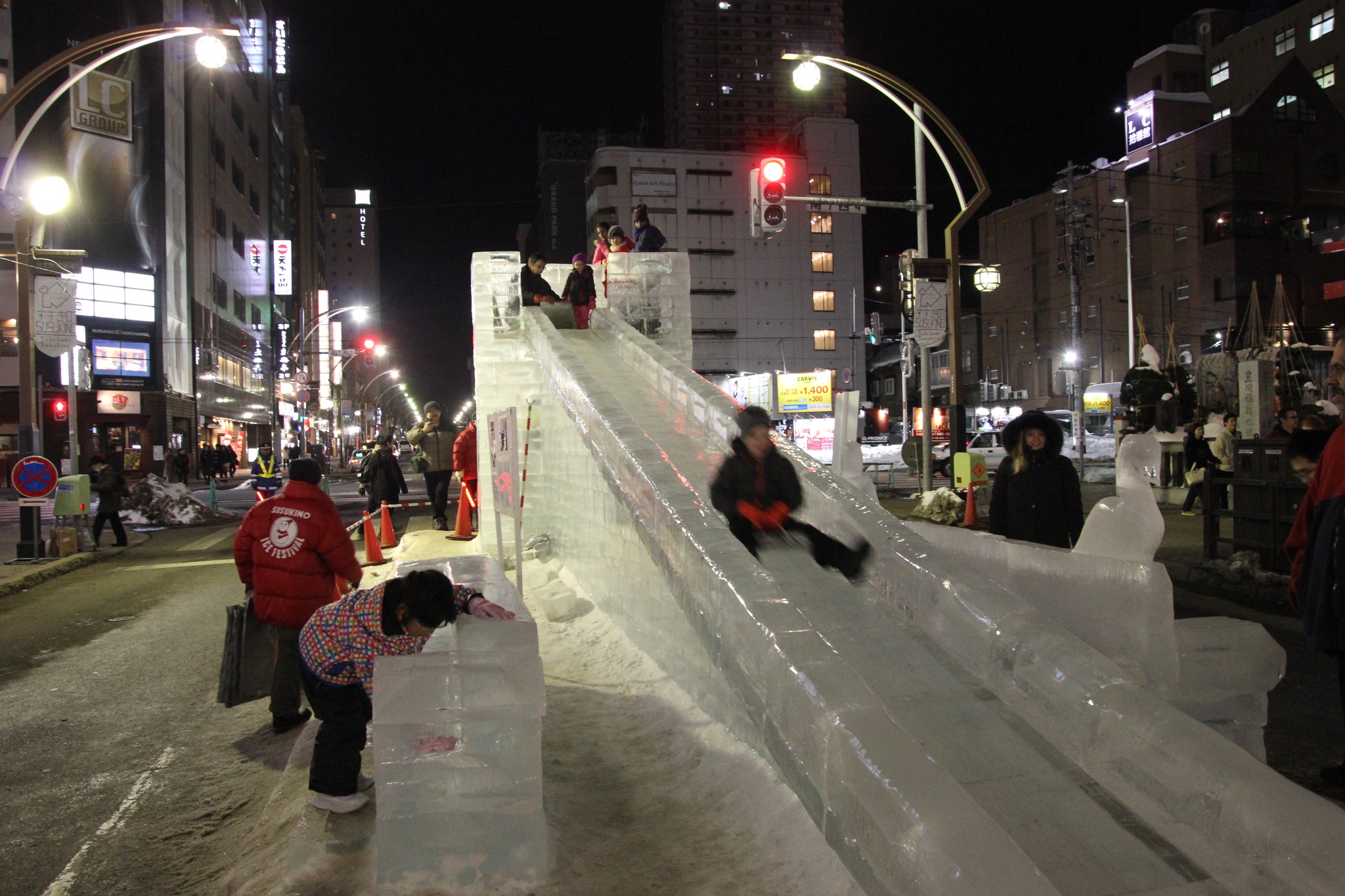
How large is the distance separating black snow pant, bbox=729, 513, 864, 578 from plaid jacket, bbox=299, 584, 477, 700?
203 cm

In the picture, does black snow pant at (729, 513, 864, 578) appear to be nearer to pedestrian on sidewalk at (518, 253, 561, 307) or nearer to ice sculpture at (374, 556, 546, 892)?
ice sculpture at (374, 556, 546, 892)

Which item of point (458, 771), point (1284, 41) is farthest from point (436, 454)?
point (1284, 41)

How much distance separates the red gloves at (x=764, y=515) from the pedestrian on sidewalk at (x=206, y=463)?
98.4 feet

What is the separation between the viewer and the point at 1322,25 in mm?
48125

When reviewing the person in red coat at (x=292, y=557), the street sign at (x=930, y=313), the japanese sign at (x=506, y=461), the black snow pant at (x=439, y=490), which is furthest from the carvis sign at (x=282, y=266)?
the person in red coat at (x=292, y=557)

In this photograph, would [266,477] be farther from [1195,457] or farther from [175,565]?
[1195,457]

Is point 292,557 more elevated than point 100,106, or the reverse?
point 100,106

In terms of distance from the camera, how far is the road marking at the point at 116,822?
3793 mm

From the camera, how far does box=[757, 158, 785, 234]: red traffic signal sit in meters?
16.5

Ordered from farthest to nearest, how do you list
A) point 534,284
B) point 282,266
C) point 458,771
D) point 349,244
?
point 349,244
point 282,266
point 534,284
point 458,771

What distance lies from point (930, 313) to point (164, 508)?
16.4m

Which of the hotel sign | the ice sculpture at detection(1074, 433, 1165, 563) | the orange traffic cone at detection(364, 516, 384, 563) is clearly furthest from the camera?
the hotel sign

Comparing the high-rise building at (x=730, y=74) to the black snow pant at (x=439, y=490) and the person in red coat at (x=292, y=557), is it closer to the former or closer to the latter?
the black snow pant at (x=439, y=490)

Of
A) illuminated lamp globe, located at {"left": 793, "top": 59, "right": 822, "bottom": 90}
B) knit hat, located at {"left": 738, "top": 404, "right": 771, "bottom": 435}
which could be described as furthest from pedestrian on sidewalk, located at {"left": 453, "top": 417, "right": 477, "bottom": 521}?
knit hat, located at {"left": 738, "top": 404, "right": 771, "bottom": 435}
